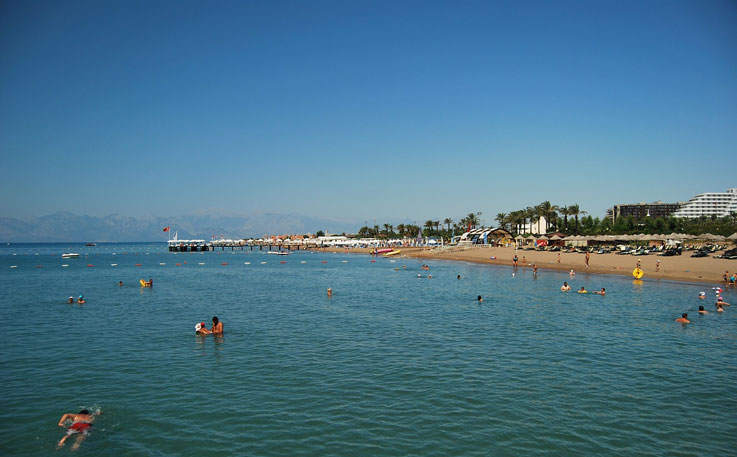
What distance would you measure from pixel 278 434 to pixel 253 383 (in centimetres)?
449

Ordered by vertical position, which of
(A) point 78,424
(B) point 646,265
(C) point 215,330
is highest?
(B) point 646,265

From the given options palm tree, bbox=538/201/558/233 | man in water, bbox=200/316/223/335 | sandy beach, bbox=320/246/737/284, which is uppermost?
palm tree, bbox=538/201/558/233

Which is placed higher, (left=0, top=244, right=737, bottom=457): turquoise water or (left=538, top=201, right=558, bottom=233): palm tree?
(left=538, top=201, right=558, bottom=233): palm tree

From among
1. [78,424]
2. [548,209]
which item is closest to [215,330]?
[78,424]

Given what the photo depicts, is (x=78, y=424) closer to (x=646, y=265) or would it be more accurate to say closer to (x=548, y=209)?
(x=646, y=265)

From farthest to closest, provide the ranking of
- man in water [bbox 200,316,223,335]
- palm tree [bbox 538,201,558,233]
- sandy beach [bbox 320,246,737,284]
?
palm tree [bbox 538,201,558,233] → sandy beach [bbox 320,246,737,284] → man in water [bbox 200,316,223,335]

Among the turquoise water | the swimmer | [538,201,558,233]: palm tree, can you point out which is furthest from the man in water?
[538,201,558,233]: palm tree

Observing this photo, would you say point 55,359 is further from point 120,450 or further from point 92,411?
point 120,450

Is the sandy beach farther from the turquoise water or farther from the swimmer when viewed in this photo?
the swimmer

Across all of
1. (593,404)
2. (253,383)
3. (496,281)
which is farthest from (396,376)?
(496,281)

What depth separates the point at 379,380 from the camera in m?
16.6

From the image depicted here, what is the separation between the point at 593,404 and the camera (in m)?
14.4

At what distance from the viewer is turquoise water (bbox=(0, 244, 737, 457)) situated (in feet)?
39.6

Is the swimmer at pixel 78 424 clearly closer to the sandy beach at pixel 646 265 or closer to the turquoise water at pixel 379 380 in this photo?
the turquoise water at pixel 379 380
